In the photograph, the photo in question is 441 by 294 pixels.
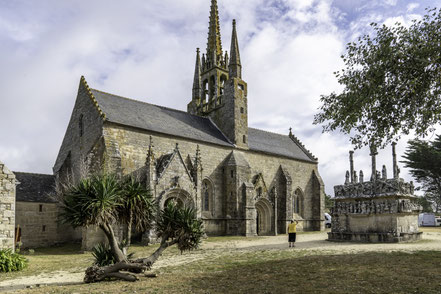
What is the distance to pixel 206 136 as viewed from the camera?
1147 inches

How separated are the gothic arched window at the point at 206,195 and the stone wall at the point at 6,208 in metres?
15.0

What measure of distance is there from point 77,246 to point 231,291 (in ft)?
55.4

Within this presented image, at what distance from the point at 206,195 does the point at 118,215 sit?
17.1m

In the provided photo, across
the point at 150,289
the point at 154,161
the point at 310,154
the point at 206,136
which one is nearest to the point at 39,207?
the point at 154,161

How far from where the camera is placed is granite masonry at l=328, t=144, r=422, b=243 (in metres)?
18.6

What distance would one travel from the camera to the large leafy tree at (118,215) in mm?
9680

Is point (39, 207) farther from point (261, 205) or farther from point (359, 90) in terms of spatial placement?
point (359, 90)

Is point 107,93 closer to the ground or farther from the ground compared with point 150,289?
farther from the ground

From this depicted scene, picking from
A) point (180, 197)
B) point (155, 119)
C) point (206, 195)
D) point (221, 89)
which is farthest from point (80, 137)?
point (221, 89)

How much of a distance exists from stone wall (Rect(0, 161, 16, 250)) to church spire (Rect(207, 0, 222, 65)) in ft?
84.1

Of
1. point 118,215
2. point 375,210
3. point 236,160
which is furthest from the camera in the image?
point 236,160

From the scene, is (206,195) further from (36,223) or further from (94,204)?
(94,204)

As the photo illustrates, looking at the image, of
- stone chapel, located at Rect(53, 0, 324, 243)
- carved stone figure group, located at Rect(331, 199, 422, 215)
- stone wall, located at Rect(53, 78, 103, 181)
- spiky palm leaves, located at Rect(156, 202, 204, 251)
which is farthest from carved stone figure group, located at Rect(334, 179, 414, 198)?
stone wall, located at Rect(53, 78, 103, 181)

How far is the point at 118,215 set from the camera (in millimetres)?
10906
